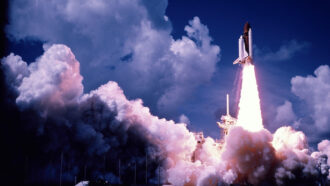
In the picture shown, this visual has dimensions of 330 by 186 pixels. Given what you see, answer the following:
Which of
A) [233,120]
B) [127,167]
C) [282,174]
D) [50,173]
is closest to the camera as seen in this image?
[282,174]

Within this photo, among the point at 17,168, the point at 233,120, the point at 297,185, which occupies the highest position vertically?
the point at 233,120

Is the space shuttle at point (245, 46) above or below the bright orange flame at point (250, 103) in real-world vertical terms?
above

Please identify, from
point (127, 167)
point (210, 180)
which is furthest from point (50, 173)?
point (210, 180)

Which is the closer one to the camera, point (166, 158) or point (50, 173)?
point (50, 173)

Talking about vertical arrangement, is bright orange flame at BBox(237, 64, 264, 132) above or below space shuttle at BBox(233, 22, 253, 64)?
below

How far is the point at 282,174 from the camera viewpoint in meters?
43.7

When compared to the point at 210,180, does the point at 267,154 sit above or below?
above

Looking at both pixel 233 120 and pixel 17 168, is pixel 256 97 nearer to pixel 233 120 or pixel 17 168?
pixel 233 120

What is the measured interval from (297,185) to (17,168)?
39.4 meters

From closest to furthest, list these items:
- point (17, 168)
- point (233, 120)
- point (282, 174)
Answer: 1. point (282, 174)
2. point (17, 168)
3. point (233, 120)

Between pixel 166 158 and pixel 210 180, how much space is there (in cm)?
1472

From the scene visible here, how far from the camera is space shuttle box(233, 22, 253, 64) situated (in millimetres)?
49719

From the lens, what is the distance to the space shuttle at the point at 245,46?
49.7 m

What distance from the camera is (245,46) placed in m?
50.4
